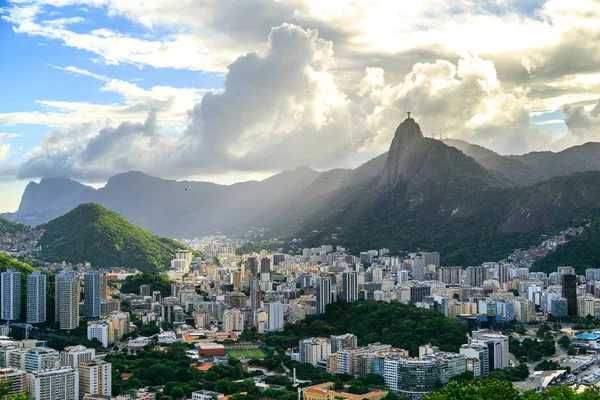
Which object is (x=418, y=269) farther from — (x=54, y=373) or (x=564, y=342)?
(x=54, y=373)

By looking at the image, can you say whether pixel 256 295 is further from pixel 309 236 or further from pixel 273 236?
pixel 273 236

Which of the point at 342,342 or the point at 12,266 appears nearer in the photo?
the point at 342,342

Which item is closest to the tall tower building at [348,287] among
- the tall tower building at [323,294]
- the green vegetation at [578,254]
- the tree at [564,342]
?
the tall tower building at [323,294]

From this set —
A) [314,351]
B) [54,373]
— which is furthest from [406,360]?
[54,373]

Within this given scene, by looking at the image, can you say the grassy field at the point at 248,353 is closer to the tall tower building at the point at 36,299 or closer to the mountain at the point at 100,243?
the tall tower building at the point at 36,299

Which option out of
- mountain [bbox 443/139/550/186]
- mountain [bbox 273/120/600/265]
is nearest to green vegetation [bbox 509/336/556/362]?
mountain [bbox 273/120/600/265]

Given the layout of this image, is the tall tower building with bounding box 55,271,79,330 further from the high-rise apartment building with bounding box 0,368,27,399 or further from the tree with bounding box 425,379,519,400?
the tree with bounding box 425,379,519,400
